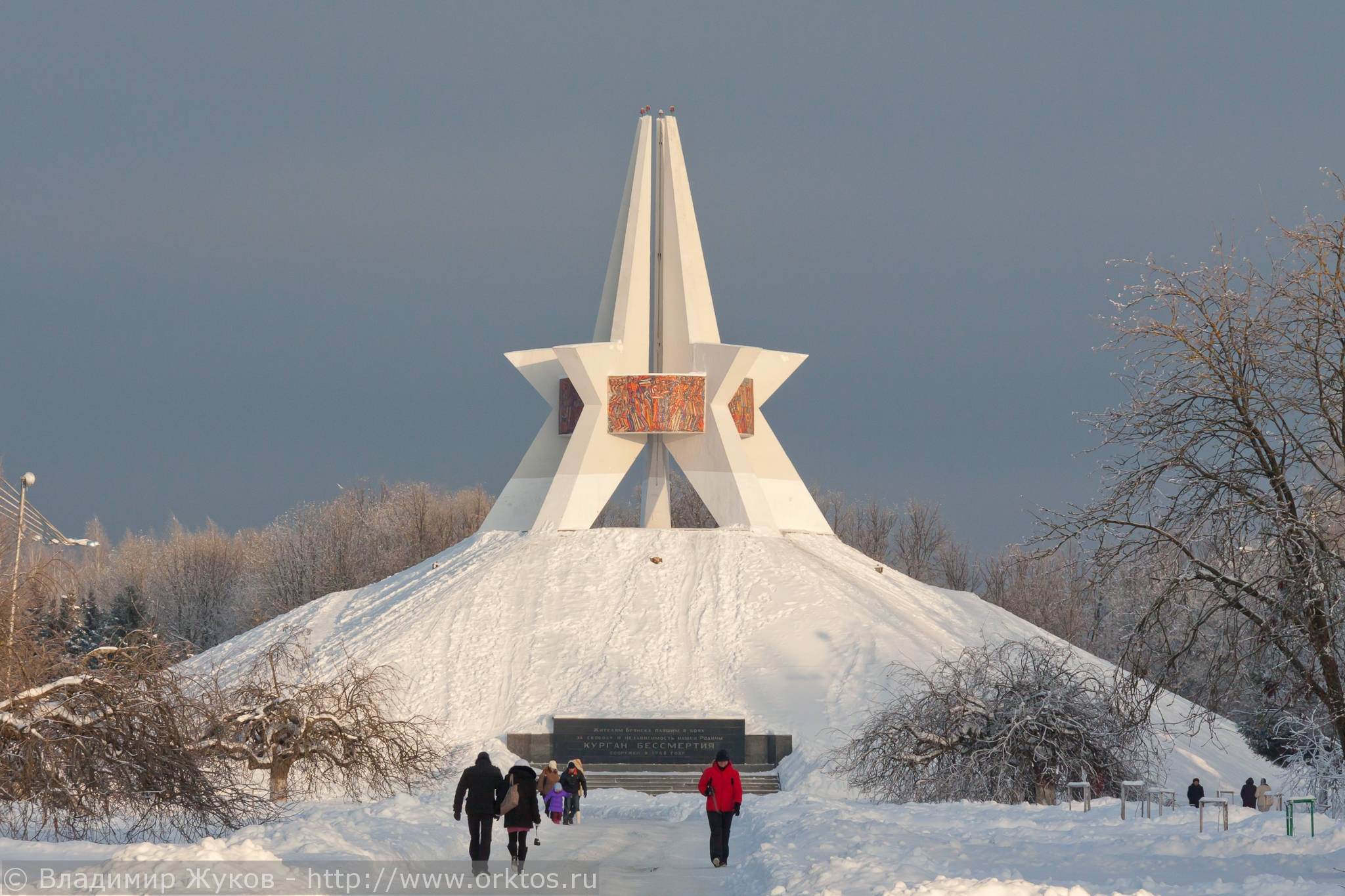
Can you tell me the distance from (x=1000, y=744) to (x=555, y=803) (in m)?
6.77

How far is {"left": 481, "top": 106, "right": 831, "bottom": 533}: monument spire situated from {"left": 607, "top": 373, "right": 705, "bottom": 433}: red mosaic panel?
0.08 feet

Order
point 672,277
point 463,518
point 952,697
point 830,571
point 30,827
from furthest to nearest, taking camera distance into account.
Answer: point 463,518, point 672,277, point 830,571, point 952,697, point 30,827

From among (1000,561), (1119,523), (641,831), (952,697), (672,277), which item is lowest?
(641,831)

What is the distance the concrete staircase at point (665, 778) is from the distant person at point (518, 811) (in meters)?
12.1

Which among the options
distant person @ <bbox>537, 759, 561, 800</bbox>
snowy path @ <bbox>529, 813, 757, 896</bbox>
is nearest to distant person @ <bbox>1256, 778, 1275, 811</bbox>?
snowy path @ <bbox>529, 813, 757, 896</bbox>

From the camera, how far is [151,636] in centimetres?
1279

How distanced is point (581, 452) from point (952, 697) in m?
12.5

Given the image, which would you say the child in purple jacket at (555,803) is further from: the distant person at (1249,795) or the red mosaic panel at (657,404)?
the red mosaic panel at (657,404)

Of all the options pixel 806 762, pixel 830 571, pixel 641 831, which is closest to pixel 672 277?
pixel 830 571

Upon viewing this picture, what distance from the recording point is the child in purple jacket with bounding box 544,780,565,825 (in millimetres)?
15852

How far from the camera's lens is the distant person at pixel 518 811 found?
10734 mm

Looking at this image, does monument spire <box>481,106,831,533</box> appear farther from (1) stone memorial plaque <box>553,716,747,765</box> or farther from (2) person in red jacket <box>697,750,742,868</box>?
(2) person in red jacket <box>697,750,742,868</box>

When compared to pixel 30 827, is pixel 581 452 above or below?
above

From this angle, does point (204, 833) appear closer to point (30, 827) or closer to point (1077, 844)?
point (30, 827)
